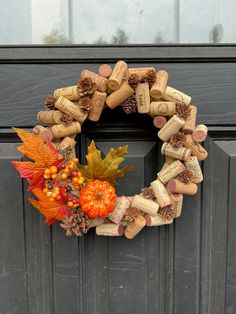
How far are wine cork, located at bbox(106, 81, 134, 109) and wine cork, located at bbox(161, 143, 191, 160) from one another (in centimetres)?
13

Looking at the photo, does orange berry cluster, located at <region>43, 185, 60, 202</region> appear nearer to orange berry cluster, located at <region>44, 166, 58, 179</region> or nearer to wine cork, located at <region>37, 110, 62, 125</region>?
orange berry cluster, located at <region>44, 166, 58, 179</region>

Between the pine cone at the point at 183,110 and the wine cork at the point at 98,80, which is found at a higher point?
the wine cork at the point at 98,80

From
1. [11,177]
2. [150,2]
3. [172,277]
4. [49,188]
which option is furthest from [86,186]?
[150,2]

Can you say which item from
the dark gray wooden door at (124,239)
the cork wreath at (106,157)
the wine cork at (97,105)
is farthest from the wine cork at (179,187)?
the wine cork at (97,105)

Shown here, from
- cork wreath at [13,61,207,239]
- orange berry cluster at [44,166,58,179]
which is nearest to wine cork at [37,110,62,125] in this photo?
cork wreath at [13,61,207,239]

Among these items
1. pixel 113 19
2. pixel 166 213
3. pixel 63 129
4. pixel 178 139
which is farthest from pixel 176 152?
pixel 113 19

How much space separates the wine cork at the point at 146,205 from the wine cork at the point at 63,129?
19 centimetres

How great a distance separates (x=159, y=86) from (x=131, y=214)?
27cm

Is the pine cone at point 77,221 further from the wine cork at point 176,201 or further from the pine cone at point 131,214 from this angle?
the wine cork at point 176,201

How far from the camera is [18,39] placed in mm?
939

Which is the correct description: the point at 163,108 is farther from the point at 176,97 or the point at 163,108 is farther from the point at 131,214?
the point at 131,214

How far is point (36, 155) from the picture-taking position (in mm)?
778

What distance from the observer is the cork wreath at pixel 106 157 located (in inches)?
30.9

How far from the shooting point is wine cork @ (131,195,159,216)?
2.68 feet
